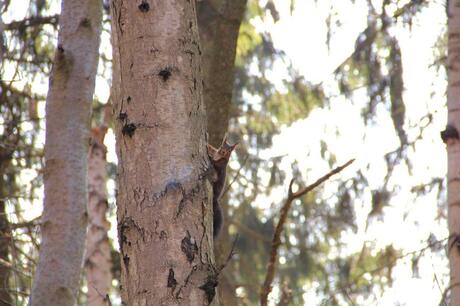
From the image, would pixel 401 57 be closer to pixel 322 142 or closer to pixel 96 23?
pixel 322 142

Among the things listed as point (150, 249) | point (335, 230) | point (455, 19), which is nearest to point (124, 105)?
point (150, 249)

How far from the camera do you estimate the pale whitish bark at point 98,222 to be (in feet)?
19.1

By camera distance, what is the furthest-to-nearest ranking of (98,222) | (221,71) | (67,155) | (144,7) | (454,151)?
(98,222) → (221,71) → (454,151) → (67,155) → (144,7)

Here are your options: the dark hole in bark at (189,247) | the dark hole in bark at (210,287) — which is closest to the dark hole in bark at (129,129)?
the dark hole in bark at (189,247)

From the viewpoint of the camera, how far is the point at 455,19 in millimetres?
4293

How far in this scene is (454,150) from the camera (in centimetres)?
391

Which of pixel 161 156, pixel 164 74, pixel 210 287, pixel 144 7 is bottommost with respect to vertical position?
pixel 210 287

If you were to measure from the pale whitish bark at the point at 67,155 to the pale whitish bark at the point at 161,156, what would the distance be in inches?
26.7

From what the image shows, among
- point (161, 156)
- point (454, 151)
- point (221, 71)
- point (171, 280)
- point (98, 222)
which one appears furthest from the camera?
point (98, 222)

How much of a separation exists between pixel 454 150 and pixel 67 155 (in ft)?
5.96

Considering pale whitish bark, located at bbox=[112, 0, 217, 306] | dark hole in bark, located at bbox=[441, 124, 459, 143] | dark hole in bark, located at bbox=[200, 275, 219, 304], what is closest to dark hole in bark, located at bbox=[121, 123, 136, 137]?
pale whitish bark, located at bbox=[112, 0, 217, 306]

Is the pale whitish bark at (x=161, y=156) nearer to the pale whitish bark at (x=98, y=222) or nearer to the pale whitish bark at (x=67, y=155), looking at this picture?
the pale whitish bark at (x=67, y=155)

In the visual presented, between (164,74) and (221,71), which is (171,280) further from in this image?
(221,71)

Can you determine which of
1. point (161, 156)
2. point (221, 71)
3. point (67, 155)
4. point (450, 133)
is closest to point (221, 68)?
point (221, 71)
